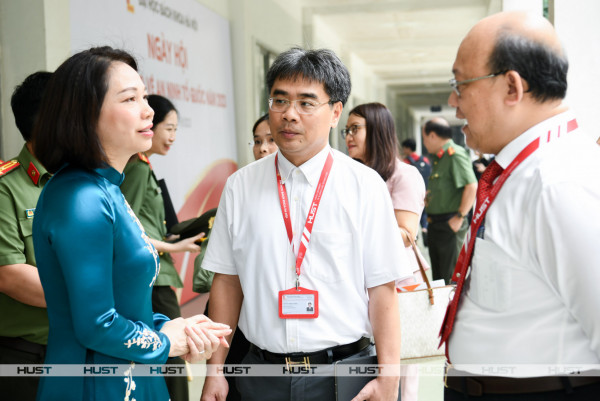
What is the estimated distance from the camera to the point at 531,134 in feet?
4.11

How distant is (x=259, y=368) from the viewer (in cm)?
173

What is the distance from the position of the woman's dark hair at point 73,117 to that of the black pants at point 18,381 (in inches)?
35.9

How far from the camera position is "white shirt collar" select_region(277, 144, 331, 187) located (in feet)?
5.92

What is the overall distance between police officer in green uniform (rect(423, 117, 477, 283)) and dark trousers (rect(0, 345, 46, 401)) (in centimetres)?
407

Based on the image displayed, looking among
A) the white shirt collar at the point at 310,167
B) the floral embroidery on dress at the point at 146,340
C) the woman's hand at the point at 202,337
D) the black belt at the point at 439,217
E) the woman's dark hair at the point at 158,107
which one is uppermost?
the woman's dark hair at the point at 158,107

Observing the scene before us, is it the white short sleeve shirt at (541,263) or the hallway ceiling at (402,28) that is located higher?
the hallway ceiling at (402,28)

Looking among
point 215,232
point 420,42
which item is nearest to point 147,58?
point 215,232

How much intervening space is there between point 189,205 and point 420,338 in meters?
3.57

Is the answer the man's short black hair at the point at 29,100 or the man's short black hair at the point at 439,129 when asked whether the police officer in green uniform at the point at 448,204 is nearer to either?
the man's short black hair at the point at 439,129

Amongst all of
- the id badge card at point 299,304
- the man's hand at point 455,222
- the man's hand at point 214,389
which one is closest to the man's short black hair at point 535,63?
the id badge card at point 299,304

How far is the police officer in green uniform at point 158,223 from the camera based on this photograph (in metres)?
2.83

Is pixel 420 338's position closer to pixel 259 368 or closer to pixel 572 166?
pixel 259 368

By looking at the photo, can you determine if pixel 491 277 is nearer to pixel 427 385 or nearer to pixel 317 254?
pixel 317 254

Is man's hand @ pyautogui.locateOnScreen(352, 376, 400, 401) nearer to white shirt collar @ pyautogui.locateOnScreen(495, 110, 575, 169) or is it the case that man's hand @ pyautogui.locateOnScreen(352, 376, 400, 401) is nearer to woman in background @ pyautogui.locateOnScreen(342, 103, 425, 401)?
white shirt collar @ pyautogui.locateOnScreen(495, 110, 575, 169)
